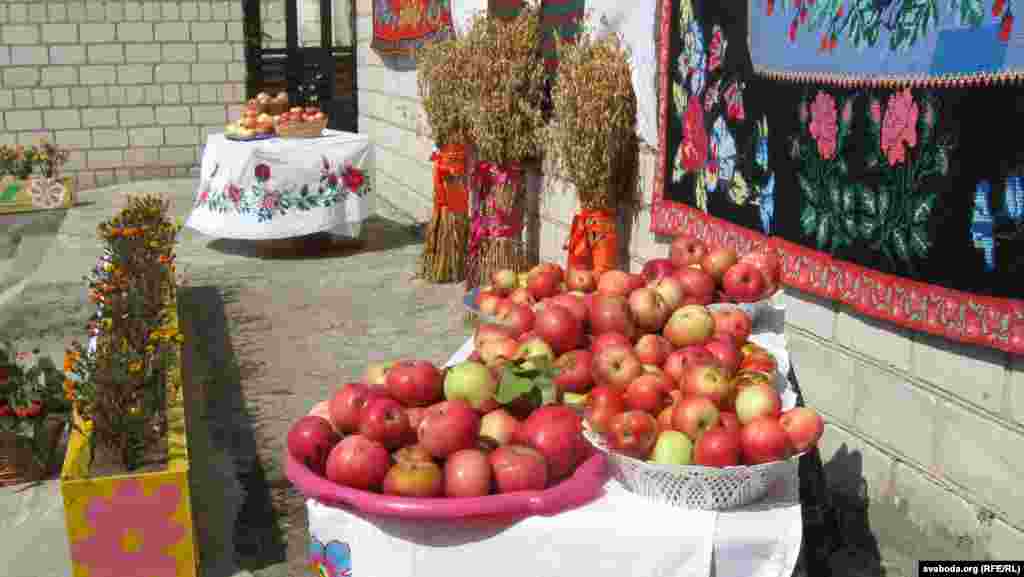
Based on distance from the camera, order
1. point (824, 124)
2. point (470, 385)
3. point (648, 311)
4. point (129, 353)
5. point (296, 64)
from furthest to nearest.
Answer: point (296, 64), point (129, 353), point (824, 124), point (648, 311), point (470, 385)

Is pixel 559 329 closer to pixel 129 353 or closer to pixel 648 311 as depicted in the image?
pixel 648 311

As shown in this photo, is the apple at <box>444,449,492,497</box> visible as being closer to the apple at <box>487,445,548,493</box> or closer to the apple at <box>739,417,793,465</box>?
the apple at <box>487,445,548,493</box>

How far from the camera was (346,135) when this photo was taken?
9.09 meters

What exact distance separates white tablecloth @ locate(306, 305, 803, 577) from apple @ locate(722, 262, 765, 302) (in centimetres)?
106

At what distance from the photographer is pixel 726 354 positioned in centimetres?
262

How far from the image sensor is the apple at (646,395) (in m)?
2.38

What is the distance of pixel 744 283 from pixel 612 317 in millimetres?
593

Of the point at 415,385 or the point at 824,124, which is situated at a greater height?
the point at 824,124

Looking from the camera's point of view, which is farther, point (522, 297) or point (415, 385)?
point (522, 297)

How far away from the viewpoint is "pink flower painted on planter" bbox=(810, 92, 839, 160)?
3773mm

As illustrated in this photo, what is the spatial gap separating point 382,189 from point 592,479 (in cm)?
975

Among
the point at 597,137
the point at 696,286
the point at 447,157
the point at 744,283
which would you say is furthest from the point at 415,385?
the point at 447,157

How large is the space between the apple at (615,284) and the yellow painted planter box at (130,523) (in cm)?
162

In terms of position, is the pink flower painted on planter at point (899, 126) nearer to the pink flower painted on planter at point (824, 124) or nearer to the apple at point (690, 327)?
the pink flower painted on planter at point (824, 124)
